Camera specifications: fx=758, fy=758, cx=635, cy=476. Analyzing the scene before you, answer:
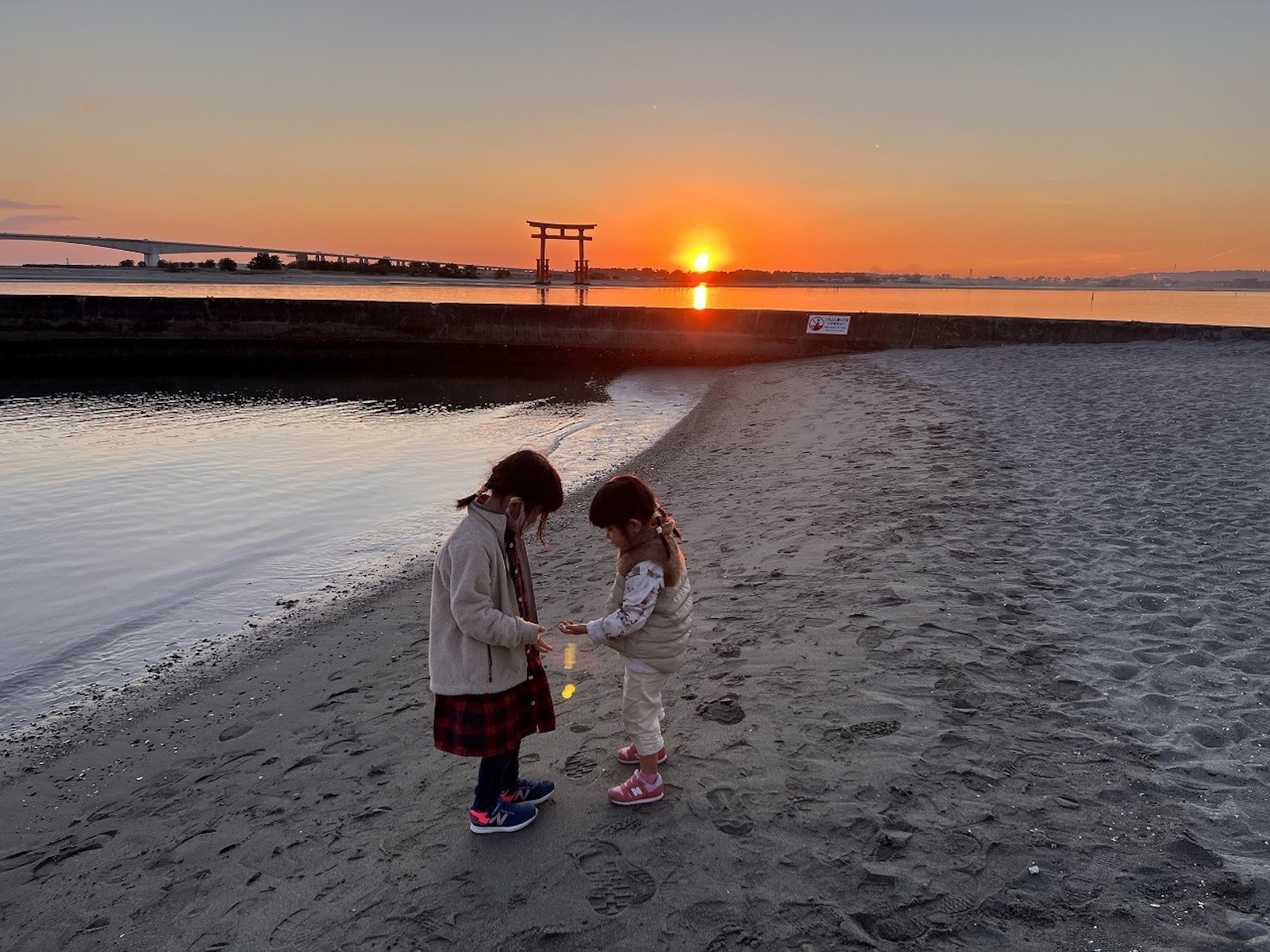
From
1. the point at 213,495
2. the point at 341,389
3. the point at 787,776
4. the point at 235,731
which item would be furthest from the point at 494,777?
the point at 341,389

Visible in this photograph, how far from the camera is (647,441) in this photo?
15539 mm

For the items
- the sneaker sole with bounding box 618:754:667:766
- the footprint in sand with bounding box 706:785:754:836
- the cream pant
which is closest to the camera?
the footprint in sand with bounding box 706:785:754:836

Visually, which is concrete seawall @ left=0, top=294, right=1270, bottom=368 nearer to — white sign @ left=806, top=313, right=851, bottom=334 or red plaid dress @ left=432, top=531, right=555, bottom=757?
white sign @ left=806, top=313, right=851, bottom=334

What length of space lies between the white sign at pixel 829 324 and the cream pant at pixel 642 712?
2734 cm

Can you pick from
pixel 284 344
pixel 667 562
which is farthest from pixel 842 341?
pixel 667 562

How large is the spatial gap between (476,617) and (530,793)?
43.8 inches

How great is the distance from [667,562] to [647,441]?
40.6 ft

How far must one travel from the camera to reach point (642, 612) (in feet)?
10.4

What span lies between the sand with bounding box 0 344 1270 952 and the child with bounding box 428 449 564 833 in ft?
1.92

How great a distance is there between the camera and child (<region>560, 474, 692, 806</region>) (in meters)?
3.08

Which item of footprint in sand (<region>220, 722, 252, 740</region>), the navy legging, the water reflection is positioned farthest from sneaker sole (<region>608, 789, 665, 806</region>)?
the water reflection

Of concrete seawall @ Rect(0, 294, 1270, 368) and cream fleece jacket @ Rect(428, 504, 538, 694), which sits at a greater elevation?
concrete seawall @ Rect(0, 294, 1270, 368)

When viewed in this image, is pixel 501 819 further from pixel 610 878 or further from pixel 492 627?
pixel 492 627

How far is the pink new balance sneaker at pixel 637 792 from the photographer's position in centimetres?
348
